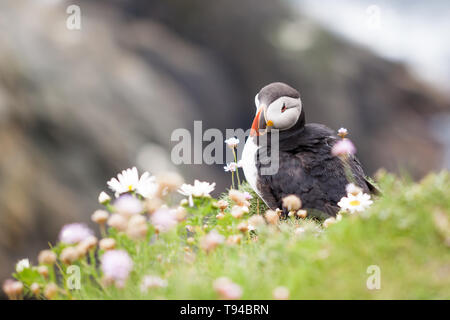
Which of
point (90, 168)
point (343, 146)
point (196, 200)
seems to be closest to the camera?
point (196, 200)

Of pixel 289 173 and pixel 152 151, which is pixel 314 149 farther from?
pixel 152 151

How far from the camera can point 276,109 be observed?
3275 millimetres

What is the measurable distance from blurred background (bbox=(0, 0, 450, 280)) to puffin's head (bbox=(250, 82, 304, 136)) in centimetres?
336

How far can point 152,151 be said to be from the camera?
770cm

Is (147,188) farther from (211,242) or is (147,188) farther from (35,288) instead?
(35,288)

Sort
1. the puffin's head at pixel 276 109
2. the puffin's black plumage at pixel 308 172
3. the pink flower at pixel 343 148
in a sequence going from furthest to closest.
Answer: the puffin's head at pixel 276 109 < the puffin's black plumage at pixel 308 172 < the pink flower at pixel 343 148

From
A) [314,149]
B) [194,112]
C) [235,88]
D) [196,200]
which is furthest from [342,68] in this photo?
[196,200]

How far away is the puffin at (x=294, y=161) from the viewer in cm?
314

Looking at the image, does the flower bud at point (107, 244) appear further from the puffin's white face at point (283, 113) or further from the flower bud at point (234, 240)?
the puffin's white face at point (283, 113)

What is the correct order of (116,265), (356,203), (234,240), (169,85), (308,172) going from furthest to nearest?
(169,85), (308,172), (356,203), (234,240), (116,265)

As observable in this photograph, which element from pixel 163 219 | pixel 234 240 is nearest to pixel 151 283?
pixel 163 219

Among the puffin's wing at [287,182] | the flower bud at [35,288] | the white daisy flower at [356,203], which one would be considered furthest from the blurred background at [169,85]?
the flower bud at [35,288]

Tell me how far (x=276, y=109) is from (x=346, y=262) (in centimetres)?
166

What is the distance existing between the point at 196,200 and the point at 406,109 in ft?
34.6
